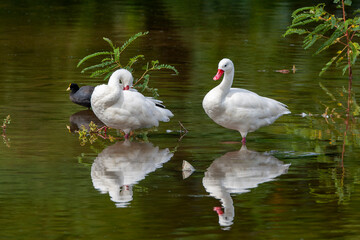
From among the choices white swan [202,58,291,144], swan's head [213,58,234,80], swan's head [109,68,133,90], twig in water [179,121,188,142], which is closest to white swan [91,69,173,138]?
swan's head [109,68,133,90]

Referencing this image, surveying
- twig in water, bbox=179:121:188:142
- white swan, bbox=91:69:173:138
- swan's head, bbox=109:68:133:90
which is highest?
swan's head, bbox=109:68:133:90

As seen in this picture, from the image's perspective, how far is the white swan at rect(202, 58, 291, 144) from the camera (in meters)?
11.0

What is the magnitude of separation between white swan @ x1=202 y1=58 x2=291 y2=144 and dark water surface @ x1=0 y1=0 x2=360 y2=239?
0.31m

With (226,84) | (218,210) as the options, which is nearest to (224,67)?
(226,84)

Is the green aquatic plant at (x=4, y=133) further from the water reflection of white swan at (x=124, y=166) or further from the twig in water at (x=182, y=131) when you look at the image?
the twig in water at (x=182, y=131)

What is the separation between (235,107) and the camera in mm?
11039

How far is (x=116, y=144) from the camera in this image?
11.5 metres

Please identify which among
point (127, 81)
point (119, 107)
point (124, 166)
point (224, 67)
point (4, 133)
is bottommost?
point (4, 133)

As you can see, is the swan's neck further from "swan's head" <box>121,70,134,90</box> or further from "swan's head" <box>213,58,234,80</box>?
"swan's head" <box>121,70,134,90</box>

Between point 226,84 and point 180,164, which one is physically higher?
point 226,84

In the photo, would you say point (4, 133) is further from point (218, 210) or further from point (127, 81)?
point (218, 210)

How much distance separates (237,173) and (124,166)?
135cm

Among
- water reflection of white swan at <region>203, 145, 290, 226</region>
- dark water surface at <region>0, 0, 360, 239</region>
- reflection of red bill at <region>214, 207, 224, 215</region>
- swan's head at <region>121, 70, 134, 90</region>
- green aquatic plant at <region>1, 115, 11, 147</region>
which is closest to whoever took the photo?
dark water surface at <region>0, 0, 360, 239</region>

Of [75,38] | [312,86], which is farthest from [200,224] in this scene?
[75,38]
